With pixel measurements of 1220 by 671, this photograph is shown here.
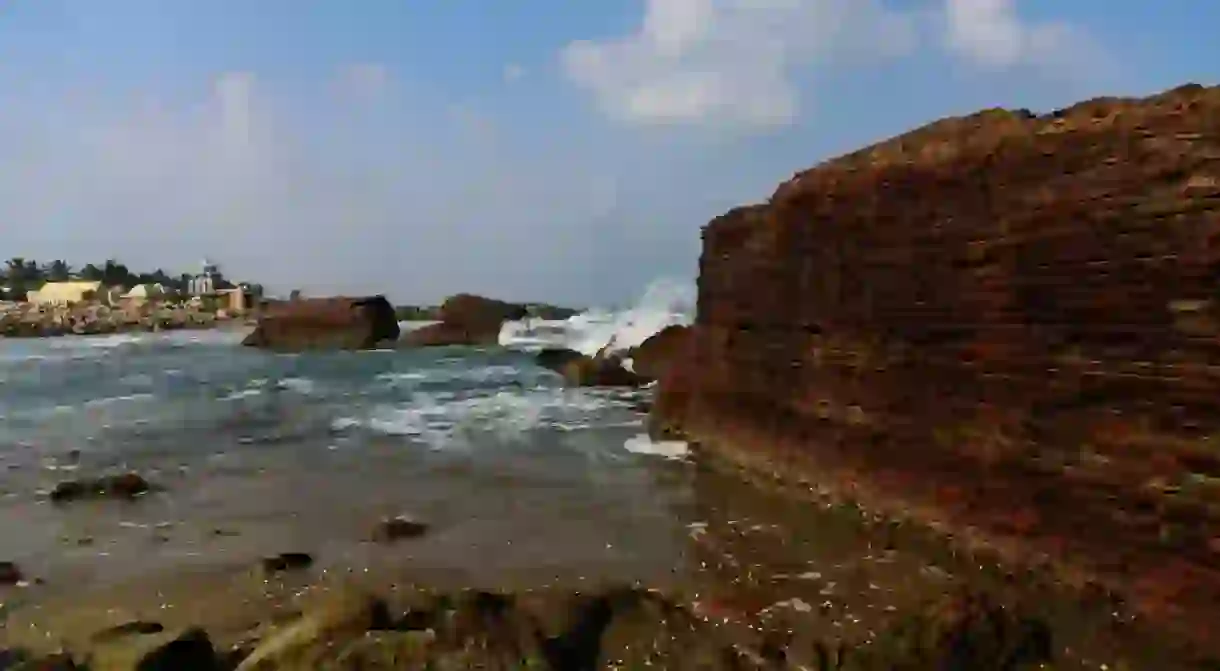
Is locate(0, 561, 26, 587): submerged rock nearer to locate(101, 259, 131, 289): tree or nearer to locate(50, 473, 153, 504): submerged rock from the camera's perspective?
locate(50, 473, 153, 504): submerged rock

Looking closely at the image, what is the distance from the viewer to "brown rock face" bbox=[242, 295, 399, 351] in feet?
187

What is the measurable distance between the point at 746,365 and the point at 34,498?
10914 mm

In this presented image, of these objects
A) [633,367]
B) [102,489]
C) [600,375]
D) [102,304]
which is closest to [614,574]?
[102,489]

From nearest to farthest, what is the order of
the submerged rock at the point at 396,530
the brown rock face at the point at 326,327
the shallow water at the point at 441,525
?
the shallow water at the point at 441,525, the submerged rock at the point at 396,530, the brown rock face at the point at 326,327

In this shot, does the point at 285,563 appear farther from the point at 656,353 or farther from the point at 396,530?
the point at 656,353

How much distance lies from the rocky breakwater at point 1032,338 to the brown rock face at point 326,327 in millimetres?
47710

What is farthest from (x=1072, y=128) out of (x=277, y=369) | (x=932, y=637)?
(x=277, y=369)

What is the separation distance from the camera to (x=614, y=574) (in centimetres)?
860

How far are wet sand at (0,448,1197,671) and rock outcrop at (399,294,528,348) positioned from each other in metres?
46.8

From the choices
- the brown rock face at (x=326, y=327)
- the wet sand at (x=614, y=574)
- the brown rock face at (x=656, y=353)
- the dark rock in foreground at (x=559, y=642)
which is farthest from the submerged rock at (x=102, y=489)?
the brown rock face at (x=326, y=327)

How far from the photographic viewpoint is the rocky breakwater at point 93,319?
79.6 m

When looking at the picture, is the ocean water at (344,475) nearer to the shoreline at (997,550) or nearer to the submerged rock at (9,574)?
the submerged rock at (9,574)

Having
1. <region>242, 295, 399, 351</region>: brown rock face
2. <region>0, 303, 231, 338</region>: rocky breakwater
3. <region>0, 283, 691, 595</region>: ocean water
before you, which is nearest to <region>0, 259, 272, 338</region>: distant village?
<region>0, 303, 231, 338</region>: rocky breakwater

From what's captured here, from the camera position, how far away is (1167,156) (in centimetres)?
655
